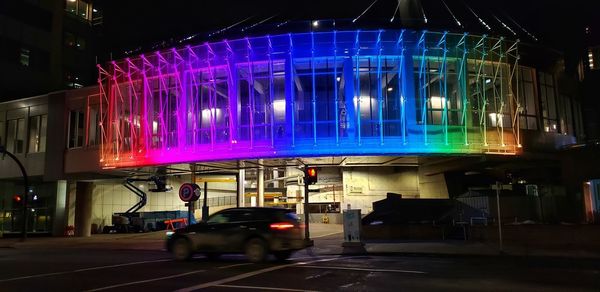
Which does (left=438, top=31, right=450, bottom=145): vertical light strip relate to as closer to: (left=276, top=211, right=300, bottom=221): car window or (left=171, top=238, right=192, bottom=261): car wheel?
(left=276, top=211, right=300, bottom=221): car window

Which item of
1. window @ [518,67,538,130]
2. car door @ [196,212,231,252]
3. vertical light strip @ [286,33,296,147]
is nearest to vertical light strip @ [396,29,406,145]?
vertical light strip @ [286,33,296,147]

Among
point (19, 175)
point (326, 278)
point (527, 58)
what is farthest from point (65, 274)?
point (19, 175)

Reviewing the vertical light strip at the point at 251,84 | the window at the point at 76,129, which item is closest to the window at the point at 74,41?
the window at the point at 76,129

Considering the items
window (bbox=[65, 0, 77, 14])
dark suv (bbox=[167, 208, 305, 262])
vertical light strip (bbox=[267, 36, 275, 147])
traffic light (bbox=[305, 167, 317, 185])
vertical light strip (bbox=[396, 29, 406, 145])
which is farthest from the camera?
window (bbox=[65, 0, 77, 14])

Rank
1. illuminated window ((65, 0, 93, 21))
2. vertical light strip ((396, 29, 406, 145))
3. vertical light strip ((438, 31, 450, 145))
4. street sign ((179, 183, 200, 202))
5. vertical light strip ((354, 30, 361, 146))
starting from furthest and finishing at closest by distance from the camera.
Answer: illuminated window ((65, 0, 93, 21))
vertical light strip ((438, 31, 450, 145))
vertical light strip ((396, 29, 406, 145))
vertical light strip ((354, 30, 361, 146))
street sign ((179, 183, 200, 202))

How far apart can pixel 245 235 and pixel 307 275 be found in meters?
4.42

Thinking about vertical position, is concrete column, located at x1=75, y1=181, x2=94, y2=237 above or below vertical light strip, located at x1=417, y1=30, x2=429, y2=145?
below

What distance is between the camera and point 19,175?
3875 centimetres

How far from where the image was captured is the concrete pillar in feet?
128

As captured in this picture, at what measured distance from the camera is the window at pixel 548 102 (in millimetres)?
29797

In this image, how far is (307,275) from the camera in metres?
12.9

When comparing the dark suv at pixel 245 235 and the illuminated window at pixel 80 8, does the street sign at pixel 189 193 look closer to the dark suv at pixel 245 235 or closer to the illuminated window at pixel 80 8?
the dark suv at pixel 245 235

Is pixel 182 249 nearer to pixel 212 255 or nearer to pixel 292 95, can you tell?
pixel 212 255

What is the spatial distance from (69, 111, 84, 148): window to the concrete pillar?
5667mm
